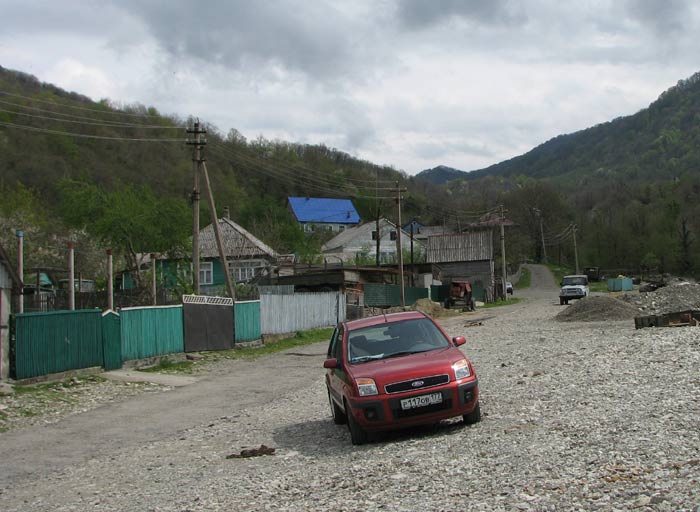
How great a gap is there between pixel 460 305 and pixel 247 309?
29.5m

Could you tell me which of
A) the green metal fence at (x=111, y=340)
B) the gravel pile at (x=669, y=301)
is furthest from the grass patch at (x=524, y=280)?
the green metal fence at (x=111, y=340)

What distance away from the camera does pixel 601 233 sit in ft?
338

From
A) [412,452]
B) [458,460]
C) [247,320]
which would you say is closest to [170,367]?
[247,320]

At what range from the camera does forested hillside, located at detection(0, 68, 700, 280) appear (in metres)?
43.5

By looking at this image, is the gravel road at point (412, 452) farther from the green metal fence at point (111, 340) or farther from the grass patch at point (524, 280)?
the grass patch at point (524, 280)

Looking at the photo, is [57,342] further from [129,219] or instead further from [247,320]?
[129,219]

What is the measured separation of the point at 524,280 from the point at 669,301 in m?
63.5

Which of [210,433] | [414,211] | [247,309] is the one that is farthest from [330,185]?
[210,433]

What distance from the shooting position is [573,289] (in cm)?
5122

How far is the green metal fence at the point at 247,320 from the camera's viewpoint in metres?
28.2

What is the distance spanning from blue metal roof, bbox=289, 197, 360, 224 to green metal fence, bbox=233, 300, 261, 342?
8215 centimetres

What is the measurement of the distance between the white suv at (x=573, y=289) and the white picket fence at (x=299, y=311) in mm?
18579

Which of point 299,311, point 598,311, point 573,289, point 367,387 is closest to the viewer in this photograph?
point 367,387

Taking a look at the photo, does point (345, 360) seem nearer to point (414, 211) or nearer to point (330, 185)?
point (330, 185)
